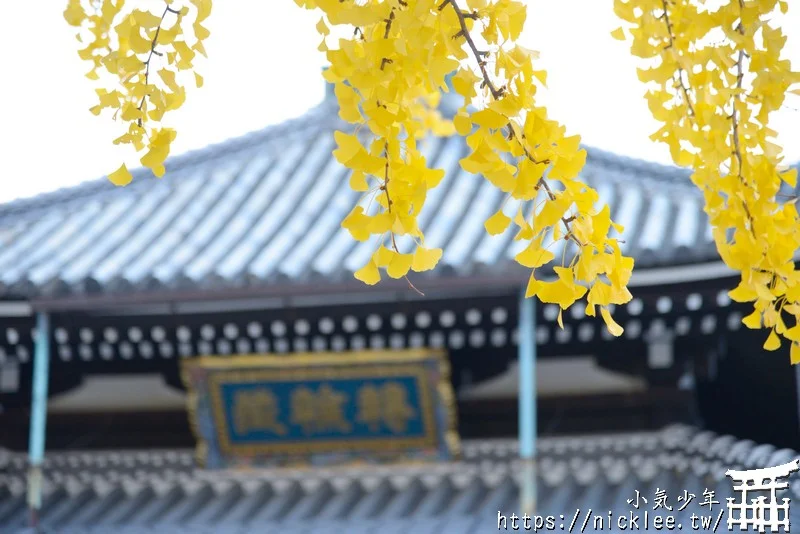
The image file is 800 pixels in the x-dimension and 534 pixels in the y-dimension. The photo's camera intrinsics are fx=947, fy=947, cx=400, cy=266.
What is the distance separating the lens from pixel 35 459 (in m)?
5.61

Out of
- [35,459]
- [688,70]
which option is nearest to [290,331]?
[35,459]

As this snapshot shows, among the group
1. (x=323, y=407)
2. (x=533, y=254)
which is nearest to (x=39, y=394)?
(x=323, y=407)

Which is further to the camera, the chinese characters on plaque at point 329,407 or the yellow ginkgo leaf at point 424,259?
the chinese characters on plaque at point 329,407

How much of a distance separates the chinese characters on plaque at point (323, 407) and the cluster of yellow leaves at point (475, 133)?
3.96 meters

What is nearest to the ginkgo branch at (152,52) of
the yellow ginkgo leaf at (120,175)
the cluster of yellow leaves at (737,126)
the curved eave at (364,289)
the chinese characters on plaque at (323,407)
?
the yellow ginkgo leaf at (120,175)

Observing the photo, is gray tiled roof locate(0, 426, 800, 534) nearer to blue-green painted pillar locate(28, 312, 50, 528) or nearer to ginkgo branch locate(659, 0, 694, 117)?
blue-green painted pillar locate(28, 312, 50, 528)

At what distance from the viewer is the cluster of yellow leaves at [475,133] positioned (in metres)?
1.61

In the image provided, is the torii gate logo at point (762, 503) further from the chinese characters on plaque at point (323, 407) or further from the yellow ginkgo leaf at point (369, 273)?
the yellow ginkgo leaf at point (369, 273)

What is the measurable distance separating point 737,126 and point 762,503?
11.2ft

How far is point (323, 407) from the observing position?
5.80 metres

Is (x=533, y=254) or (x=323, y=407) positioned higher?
(x=533, y=254)

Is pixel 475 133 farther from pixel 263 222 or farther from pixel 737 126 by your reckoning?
pixel 263 222

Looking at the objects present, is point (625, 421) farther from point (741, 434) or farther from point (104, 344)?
point (104, 344)

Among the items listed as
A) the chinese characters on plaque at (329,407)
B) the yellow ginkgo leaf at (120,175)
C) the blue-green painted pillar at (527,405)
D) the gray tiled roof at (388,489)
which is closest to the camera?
the yellow ginkgo leaf at (120,175)
